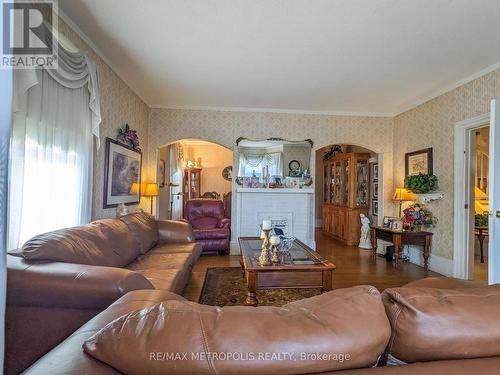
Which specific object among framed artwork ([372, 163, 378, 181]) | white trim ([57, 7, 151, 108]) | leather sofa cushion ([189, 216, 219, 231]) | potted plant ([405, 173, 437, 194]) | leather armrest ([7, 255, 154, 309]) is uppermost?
white trim ([57, 7, 151, 108])

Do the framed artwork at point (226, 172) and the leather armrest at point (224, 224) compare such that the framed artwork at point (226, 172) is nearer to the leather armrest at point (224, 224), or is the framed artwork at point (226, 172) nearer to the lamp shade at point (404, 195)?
the leather armrest at point (224, 224)

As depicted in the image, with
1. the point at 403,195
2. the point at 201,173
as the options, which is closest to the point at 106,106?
the point at 403,195

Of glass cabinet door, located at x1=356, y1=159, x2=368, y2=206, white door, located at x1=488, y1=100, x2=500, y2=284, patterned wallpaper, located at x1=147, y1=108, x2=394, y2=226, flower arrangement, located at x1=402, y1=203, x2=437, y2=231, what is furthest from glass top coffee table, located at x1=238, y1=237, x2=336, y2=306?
glass cabinet door, located at x1=356, y1=159, x2=368, y2=206

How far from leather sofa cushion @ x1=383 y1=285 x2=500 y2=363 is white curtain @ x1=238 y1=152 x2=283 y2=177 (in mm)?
4474

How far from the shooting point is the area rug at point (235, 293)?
9.12 ft

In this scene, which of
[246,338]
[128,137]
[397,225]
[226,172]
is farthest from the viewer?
[226,172]

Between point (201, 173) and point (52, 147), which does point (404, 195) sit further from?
point (201, 173)

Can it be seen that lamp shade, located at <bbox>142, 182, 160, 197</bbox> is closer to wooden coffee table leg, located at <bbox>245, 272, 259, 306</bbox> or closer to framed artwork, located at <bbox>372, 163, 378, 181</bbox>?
wooden coffee table leg, located at <bbox>245, 272, 259, 306</bbox>

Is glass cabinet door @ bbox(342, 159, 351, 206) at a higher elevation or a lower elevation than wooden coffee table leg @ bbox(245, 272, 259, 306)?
higher

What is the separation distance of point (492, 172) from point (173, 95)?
13.7 ft

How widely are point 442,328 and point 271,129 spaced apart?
15.3 ft

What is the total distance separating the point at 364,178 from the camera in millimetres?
6031

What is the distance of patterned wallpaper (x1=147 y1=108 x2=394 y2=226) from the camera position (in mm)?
4957

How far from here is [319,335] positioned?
0.62 metres
